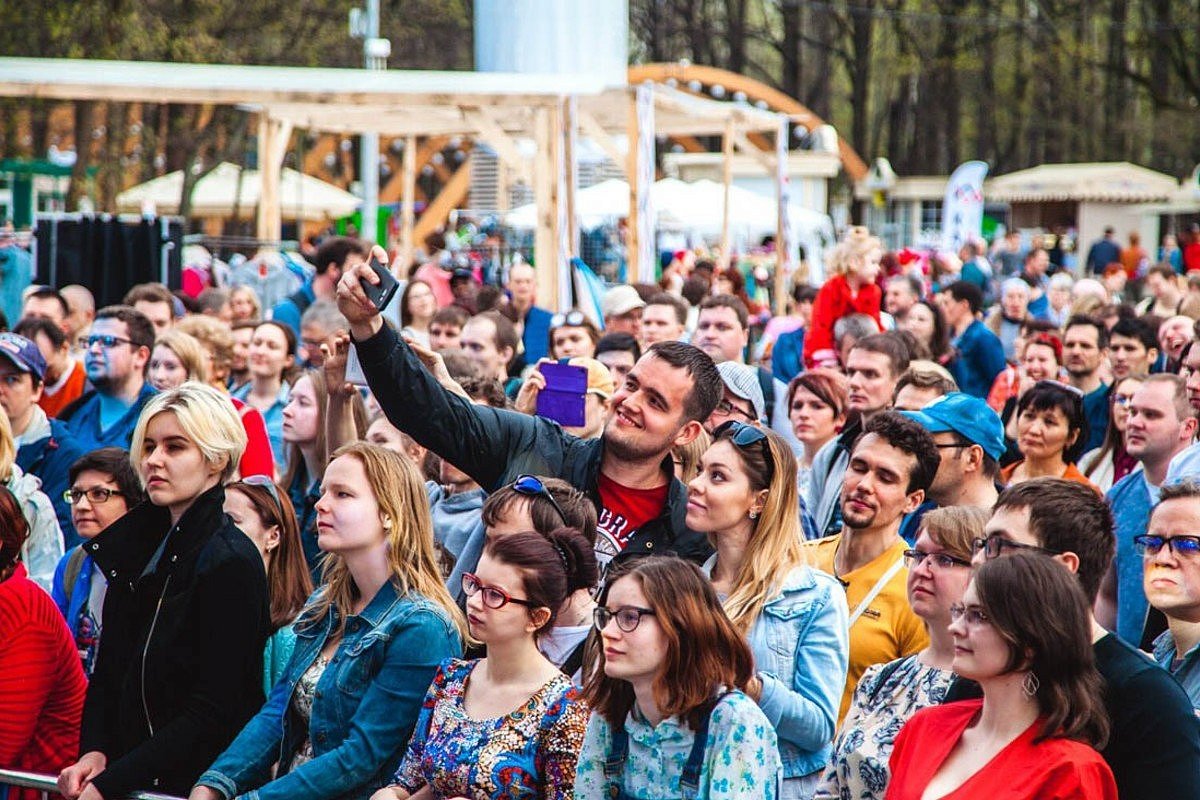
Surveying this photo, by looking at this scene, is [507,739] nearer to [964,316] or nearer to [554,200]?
[964,316]

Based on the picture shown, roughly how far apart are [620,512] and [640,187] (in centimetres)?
1095

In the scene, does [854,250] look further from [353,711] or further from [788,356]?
[353,711]

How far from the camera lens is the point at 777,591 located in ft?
15.0

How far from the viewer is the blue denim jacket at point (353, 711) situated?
4520 millimetres

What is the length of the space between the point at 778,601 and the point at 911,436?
42.9 inches

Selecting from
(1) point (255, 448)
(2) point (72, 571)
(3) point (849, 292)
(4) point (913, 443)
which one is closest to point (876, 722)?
(4) point (913, 443)

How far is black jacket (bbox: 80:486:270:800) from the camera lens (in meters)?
4.91

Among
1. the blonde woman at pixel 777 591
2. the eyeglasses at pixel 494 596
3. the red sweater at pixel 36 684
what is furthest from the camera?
the red sweater at pixel 36 684

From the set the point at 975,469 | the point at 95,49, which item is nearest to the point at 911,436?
the point at 975,469

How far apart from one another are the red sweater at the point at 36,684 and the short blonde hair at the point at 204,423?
55cm

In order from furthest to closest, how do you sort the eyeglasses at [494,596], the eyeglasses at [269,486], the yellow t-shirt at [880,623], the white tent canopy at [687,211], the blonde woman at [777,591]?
the white tent canopy at [687,211], the eyeglasses at [269,486], the yellow t-shirt at [880,623], the blonde woman at [777,591], the eyeglasses at [494,596]


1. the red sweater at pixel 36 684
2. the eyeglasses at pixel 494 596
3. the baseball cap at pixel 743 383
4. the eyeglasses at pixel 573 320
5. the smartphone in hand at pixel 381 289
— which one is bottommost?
the red sweater at pixel 36 684

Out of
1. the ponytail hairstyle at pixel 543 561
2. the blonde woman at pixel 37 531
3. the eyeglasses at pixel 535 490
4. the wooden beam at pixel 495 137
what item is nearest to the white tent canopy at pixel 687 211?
the wooden beam at pixel 495 137

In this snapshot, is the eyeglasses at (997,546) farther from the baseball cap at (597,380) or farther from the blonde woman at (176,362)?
the blonde woman at (176,362)
